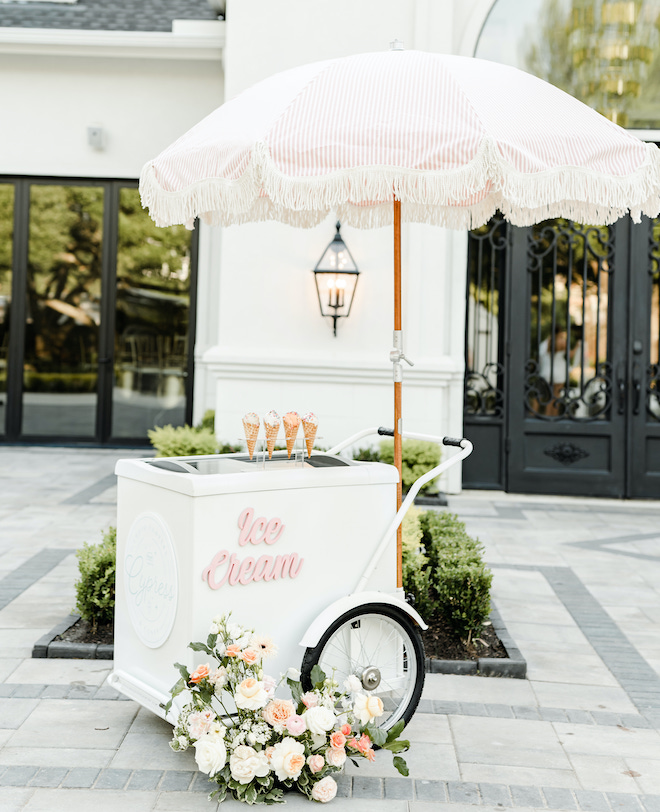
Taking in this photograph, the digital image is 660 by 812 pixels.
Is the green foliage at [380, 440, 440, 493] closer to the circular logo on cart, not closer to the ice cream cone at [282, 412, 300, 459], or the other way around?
the ice cream cone at [282, 412, 300, 459]

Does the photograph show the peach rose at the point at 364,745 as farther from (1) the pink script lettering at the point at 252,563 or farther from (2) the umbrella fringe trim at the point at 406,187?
(2) the umbrella fringe trim at the point at 406,187

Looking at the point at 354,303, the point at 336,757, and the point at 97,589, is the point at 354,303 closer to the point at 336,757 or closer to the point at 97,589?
the point at 97,589

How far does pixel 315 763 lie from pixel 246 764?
0.75 feet

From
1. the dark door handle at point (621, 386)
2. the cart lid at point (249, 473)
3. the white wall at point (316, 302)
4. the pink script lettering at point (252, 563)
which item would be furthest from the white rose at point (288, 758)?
the dark door handle at point (621, 386)

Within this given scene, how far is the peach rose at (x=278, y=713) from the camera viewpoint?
2.89 metres

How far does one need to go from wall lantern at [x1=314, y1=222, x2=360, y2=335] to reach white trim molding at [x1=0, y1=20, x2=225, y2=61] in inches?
148

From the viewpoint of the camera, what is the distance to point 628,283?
920 centimetres

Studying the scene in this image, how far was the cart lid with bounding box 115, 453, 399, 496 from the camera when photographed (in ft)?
10.3

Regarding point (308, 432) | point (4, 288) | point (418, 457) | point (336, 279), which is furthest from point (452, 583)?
point (4, 288)

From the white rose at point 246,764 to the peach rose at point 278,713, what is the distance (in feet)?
0.35

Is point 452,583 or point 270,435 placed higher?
point 270,435

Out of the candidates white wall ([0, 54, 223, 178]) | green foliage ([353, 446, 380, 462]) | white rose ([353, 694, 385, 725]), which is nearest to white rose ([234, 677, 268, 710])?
white rose ([353, 694, 385, 725])

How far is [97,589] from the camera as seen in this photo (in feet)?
14.5

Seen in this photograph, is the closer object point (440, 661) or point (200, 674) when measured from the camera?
point (200, 674)
